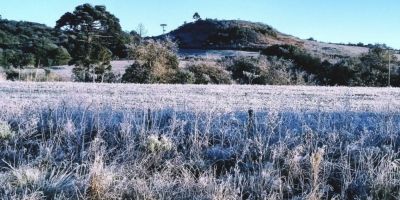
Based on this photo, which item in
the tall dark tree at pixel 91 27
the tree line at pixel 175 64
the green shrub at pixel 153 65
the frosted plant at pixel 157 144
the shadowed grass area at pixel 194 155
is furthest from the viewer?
the tall dark tree at pixel 91 27

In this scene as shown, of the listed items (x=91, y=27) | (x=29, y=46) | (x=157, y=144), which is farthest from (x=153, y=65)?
(x=29, y=46)

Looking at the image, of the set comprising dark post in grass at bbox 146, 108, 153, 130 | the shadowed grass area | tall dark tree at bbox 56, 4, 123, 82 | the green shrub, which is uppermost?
tall dark tree at bbox 56, 4, 123, 82

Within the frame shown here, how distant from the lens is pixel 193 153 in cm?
785

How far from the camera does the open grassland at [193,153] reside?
6883 millimetres

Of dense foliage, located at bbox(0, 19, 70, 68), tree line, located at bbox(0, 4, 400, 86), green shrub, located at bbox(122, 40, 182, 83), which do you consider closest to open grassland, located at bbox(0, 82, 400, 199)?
tree line, located at bbox(0, 4, 400, 86)

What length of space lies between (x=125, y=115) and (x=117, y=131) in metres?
0.50

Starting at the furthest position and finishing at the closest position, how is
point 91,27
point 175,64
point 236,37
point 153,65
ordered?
point 236,37 → point 91,27 → point 175,64 → point 153,65

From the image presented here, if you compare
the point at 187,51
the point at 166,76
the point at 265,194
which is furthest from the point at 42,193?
the point at 187,51

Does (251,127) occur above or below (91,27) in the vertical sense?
below

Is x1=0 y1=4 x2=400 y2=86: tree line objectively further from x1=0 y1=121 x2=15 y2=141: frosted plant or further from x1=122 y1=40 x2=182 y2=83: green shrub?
x1=0 y1=121 x2=15 y2=141: frosted plant

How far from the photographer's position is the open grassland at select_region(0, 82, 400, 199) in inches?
271

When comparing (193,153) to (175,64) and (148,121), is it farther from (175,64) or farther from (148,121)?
(175,64)

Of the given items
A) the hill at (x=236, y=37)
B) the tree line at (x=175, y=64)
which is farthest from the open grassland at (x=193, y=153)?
the hill at (x=236, y=37)

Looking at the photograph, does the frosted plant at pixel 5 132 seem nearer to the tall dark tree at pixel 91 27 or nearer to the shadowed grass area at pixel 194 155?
the shadowed grass area at pixel 194 155
